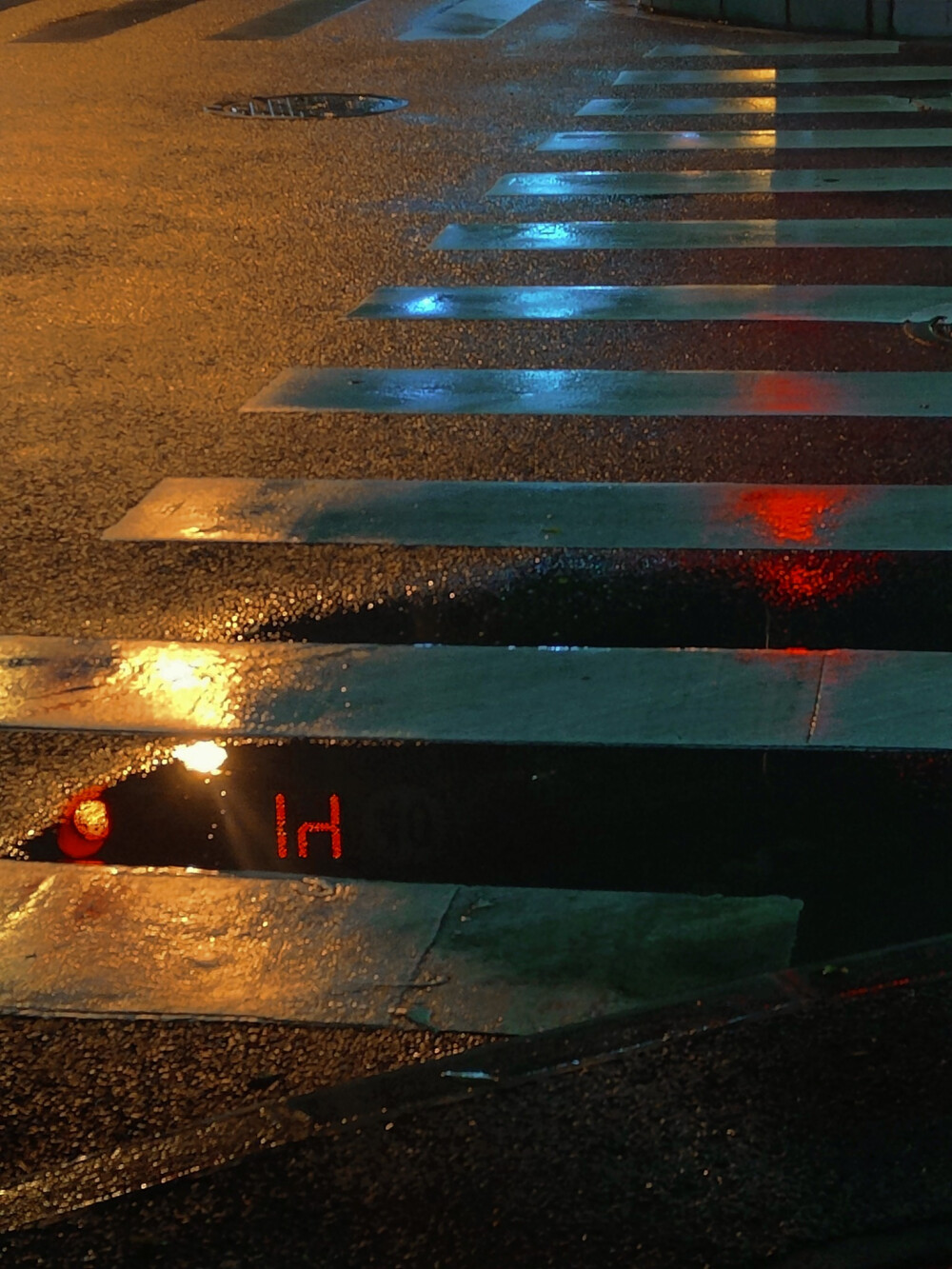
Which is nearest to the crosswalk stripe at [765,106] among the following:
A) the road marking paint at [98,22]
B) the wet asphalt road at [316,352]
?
the wet asphalt road at [316,352]

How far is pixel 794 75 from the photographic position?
13688 mm

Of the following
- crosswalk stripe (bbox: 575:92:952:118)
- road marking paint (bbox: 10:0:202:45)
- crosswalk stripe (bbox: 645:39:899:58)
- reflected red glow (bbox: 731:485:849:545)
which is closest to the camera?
reflected red glow (bbox: 731:485:849:545)

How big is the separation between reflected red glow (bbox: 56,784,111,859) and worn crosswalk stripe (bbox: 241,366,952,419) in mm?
2796

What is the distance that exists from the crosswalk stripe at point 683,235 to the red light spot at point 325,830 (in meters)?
5.41

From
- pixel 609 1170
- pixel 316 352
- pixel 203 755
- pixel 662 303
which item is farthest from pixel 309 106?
pixel 609 1170

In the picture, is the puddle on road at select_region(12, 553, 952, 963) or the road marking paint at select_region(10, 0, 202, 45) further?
the road marking paint at select_region(10, 0, 202, 45)

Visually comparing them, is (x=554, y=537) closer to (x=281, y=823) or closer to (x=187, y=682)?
(x=187, y=682)

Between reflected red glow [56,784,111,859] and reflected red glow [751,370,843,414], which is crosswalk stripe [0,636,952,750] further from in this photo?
reflected red glow [751,370,843,414]

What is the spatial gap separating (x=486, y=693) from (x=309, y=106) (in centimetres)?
954

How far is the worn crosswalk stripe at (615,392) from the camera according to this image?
6.37 metres

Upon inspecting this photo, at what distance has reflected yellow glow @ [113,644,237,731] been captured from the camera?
172 inches

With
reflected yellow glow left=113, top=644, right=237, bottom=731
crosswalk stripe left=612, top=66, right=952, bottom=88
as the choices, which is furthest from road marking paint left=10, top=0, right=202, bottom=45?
reflected yellow glow left=113, top=644, right=237, bottom=731

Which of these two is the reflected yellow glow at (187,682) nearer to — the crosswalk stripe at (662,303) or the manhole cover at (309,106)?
the crosswalk stripe at (662,303)

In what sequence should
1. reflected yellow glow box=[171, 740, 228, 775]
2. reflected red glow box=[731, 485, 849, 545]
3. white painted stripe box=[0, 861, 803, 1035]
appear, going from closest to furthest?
white painted stripe box=[0, 861, 803, 1035]
reflected yellow glow box=[171, 740, 228, 775]
reflected red glow box=[731, 485, 849, 545]
